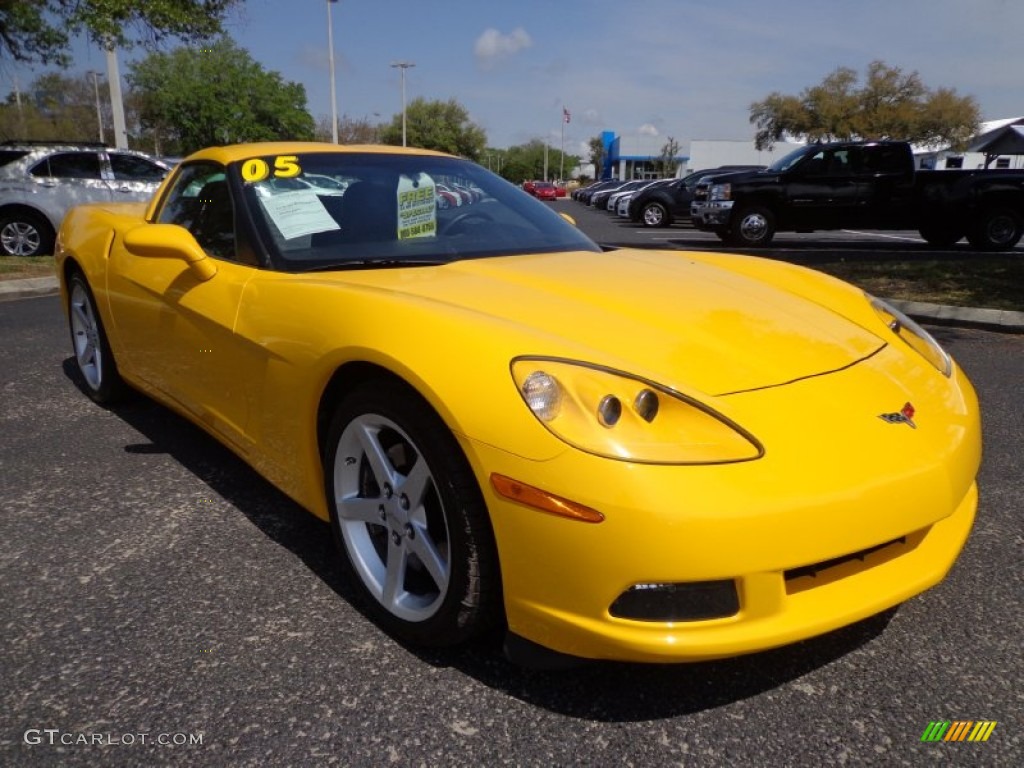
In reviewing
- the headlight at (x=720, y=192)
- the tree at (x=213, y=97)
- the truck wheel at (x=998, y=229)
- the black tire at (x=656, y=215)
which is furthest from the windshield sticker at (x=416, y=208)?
the tree at (x=213, y=97)

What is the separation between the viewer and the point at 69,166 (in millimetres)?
9891

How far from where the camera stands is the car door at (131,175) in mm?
10219

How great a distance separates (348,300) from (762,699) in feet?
4.62

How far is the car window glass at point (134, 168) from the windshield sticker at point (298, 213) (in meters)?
9.07

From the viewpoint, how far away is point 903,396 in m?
1.86

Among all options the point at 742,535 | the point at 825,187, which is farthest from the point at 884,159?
the point at 742,535

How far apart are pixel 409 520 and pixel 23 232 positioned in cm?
1027

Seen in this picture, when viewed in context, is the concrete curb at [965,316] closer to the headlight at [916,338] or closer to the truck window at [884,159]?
the headlight at [916,338]

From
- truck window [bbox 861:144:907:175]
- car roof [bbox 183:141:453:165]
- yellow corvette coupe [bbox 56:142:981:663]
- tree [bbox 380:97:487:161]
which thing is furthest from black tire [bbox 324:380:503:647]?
tree [bbox 380:97:487:161]

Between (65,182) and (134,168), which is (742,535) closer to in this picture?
(65,182)

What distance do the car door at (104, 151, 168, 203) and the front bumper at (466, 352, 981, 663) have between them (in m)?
10.3

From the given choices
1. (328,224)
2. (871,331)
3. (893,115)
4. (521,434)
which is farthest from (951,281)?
(893,115)

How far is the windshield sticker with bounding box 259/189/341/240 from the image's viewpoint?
8.45ft

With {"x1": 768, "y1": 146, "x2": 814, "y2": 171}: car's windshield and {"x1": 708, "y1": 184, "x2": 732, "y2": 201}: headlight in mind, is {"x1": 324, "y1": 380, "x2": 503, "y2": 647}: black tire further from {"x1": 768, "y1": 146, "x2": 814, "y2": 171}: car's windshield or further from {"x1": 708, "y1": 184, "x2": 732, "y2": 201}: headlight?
{"x1": 768, "y1": 146, "x2": 814, "y2": 171}: car's windshield
